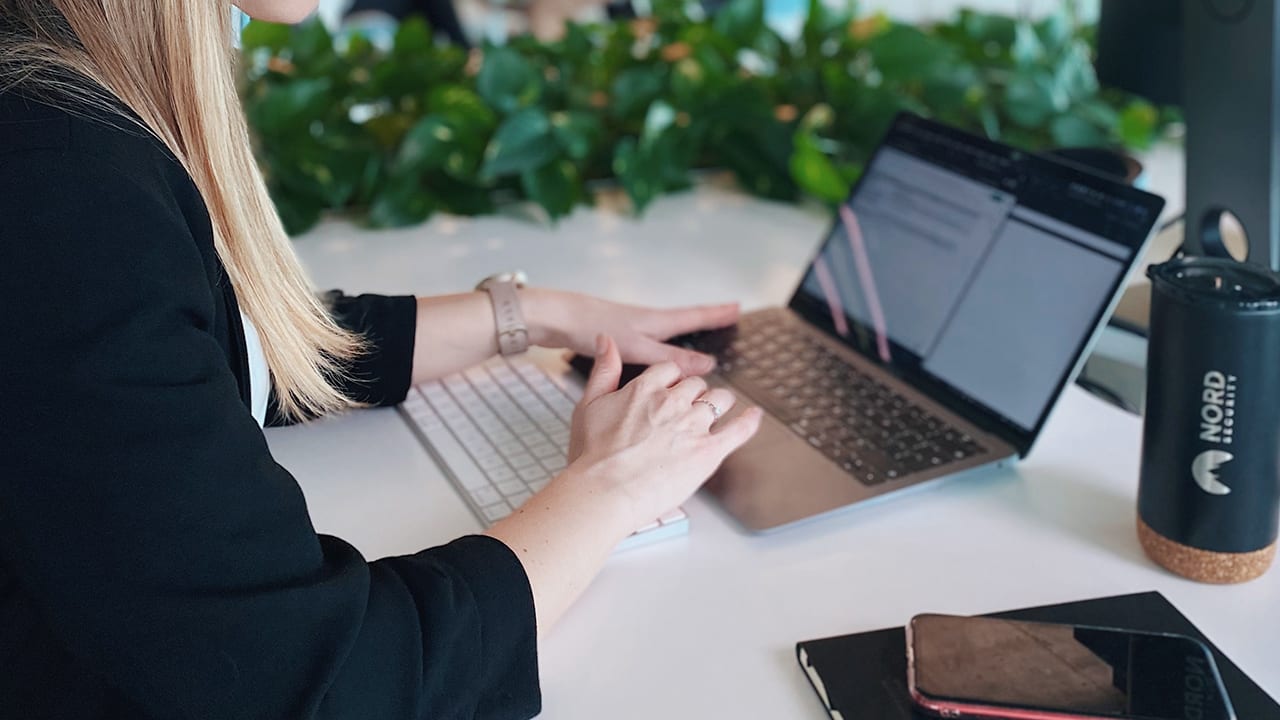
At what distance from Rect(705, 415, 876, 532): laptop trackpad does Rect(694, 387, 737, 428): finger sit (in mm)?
62

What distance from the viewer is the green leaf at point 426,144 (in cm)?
157

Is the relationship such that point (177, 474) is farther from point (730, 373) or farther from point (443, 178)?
point (443, 178)

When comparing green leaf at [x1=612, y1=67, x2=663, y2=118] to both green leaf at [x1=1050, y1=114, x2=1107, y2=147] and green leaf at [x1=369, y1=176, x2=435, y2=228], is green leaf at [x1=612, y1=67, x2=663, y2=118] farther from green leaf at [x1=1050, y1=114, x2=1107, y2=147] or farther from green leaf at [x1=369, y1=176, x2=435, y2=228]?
green leaf at [x1=1050, y1=114, x2=1107, y2=147]

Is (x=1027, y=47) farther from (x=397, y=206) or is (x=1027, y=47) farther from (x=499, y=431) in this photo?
(x=499, y=431)

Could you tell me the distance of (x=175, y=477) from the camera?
0.61 meters

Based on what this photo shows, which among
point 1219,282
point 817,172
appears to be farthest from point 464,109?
point 1219,282

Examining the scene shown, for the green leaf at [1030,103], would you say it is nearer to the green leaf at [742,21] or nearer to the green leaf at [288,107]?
the green leaf at [742,21]

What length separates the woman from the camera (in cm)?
60

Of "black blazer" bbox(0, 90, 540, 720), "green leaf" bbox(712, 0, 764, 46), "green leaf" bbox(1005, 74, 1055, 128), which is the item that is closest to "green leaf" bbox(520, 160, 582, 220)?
"green leaf" bbox(712, 0, 764, 46)

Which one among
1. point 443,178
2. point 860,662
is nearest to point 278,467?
point 860,662

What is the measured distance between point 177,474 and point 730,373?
1.99 feet

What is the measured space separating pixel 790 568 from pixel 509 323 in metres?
0.41

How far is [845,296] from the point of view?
119 centimetres

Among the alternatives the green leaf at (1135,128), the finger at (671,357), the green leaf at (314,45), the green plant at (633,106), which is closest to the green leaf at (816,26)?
the green plant at (633,106)
